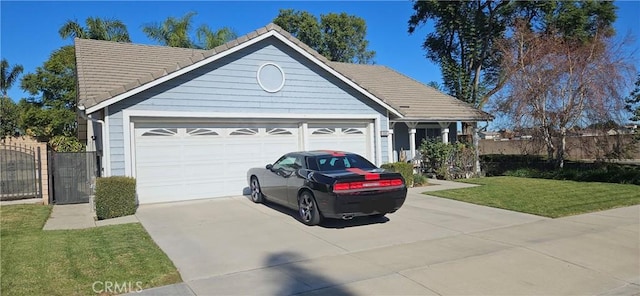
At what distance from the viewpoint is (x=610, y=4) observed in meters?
25.5

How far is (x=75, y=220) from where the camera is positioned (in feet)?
30.3

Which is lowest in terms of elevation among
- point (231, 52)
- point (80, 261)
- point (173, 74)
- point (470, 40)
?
point (80, 261)

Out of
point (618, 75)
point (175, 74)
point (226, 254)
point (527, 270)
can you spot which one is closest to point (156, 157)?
point (175, 74)

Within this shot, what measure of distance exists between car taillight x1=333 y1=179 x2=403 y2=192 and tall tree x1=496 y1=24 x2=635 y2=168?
1189 centimetres

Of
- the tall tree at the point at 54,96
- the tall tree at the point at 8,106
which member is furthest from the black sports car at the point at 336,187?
the tall tree at the point at 8,106

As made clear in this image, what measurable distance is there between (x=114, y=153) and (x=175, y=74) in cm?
248

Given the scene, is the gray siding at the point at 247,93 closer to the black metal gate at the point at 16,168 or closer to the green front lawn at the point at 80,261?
the green front lawn at the point at 80,261

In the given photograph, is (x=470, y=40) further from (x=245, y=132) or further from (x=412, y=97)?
(x=245, y=132)

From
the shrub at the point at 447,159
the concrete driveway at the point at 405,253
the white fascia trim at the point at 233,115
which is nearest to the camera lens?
the concrete driveway at the point at 405,253

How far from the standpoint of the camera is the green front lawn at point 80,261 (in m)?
4.93

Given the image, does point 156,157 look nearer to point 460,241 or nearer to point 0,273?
point 0,273

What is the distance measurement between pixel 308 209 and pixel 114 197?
4.45 m

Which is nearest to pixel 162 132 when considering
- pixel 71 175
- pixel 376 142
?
pixel 71 175

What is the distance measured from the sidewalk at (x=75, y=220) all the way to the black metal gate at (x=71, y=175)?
3.91ft
